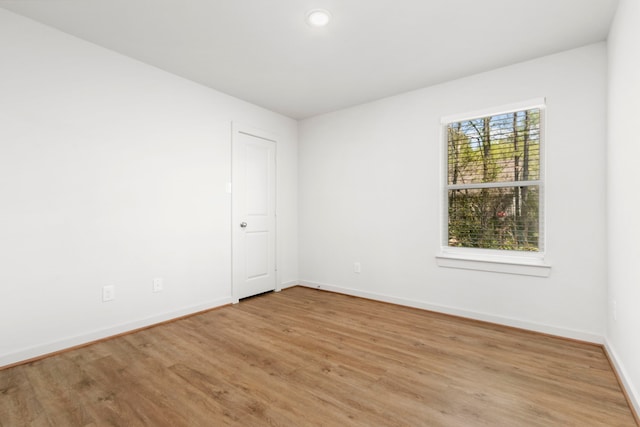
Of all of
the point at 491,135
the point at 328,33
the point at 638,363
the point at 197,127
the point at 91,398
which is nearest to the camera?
the point at 638,363

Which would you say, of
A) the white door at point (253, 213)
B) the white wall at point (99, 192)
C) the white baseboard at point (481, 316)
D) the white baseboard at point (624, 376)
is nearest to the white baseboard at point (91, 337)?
the white wall at point (99, 192)

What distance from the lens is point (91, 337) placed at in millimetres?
2641

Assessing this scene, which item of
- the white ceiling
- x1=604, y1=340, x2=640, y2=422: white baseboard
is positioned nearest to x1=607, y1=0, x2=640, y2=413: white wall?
x1=604, y1=340, x2=640, y2=422: white baseboard

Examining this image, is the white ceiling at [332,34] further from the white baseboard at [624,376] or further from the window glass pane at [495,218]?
the white baseboard at [624,376]

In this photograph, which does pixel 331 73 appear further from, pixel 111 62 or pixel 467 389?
pixel 467 389

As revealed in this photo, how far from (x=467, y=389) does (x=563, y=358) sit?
1.01 m

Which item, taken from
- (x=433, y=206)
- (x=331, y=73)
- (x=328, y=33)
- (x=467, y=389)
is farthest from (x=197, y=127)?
(x=467, y=389)

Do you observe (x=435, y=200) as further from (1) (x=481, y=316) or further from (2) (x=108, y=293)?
(2) (x=108, y=293)

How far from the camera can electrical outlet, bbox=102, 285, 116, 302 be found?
2.73 meters

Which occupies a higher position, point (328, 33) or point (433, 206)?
point (328, 33)

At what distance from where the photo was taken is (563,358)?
2367 mm

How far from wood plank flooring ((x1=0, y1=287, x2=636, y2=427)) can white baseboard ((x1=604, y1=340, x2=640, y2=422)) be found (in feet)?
0.17

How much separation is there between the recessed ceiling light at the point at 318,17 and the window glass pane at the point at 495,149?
1852 millimetres

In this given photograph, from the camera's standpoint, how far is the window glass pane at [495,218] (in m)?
3.00
